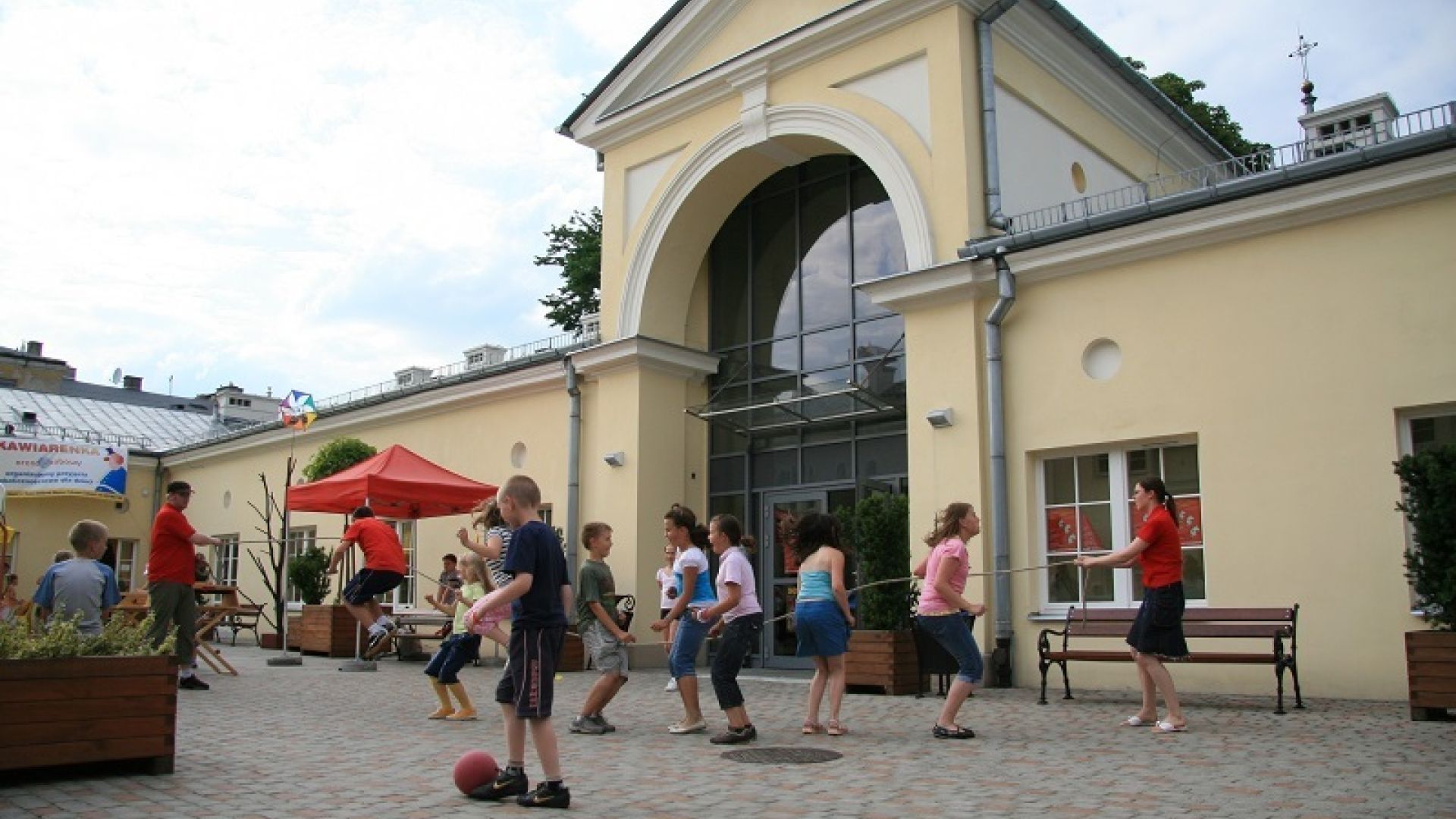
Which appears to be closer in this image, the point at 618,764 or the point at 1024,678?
the point at 618,764

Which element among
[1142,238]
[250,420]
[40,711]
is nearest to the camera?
[40,711]

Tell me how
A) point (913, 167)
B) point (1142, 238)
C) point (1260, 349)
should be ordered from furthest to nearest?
1. point (913, 167)
2. point (1142, 238)
3. point (1260, 349)

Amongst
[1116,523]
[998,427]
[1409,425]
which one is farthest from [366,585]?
[1409,425]

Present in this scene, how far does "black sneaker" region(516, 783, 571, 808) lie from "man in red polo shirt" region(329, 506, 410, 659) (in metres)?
6.35

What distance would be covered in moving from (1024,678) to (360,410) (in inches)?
555

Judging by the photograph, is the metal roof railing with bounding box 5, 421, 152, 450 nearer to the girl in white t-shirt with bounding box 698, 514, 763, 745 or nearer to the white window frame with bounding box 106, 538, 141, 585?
the white window frame with bounding box 106, 538, 141, 585

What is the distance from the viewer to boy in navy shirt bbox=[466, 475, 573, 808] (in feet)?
18.4

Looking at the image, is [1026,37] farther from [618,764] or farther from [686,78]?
[618,764]

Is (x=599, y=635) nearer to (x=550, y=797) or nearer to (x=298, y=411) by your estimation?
(x=550, y=797)

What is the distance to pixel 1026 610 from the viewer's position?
11555 mm

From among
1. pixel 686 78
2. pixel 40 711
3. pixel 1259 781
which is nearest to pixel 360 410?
pixel 686 78

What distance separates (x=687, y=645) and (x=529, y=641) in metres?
2.66

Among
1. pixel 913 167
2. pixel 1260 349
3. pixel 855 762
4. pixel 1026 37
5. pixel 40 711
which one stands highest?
pixel 1026 37

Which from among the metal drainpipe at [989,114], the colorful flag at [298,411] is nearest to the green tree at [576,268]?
the colorful flag at [298,411]
